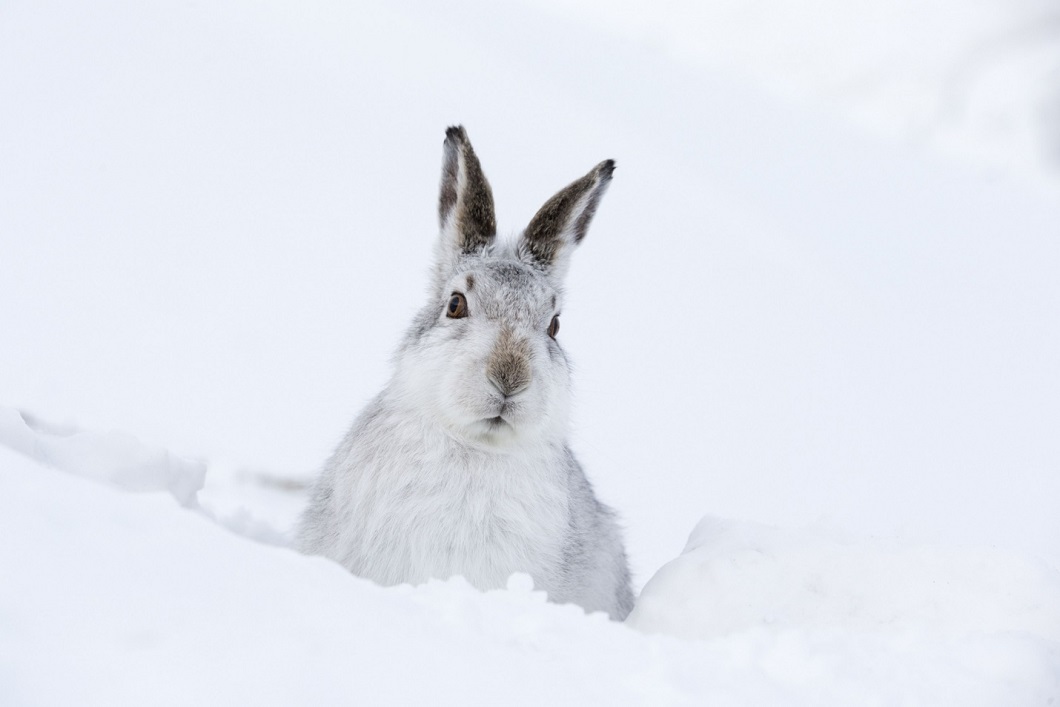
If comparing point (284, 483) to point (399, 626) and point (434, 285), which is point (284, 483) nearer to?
point (434, 285)

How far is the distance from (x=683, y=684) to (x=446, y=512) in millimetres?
1903

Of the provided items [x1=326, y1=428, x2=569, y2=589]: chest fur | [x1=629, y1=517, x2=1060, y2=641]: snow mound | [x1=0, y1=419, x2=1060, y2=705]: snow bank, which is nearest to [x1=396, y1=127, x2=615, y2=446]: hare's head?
[x1=326, y1=428, x2=569, y2=589]: chest fur

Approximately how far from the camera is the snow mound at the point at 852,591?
3.77 meters

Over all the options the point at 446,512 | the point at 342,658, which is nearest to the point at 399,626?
the point at 342,658

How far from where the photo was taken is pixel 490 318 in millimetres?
4340

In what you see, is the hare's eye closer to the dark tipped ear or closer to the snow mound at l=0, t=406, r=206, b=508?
the dark tipped ear

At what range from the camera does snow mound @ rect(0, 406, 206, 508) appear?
376 cm

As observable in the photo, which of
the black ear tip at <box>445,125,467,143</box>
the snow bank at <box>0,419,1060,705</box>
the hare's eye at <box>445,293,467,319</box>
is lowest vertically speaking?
the snow bank at <box>0,419,1060,705</box>

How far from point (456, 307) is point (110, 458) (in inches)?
65.4

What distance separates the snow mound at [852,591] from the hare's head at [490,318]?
962 millimetres

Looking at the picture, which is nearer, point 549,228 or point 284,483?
point 549,228

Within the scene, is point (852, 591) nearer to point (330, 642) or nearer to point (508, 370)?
point (508, 370)

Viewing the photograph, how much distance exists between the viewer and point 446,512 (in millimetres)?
4211

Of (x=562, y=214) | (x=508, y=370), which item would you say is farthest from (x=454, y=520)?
(x=562, y=214)
